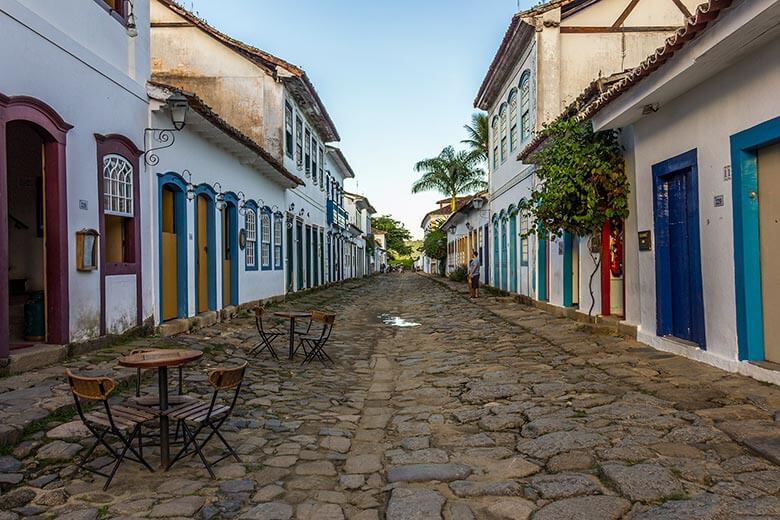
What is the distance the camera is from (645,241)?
25.2 ft

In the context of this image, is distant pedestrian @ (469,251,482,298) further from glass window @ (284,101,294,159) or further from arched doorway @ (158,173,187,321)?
arched doorway @ (158,173,187,321)

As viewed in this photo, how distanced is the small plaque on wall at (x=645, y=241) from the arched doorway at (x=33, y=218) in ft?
22.7

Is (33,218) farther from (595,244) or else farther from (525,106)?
(525,106)

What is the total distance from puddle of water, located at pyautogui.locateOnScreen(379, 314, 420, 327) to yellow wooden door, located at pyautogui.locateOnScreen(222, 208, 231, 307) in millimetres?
3500

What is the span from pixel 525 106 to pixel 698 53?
381 inches

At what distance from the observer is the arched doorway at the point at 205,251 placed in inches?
430

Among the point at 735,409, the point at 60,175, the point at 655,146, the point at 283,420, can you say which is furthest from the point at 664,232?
the point at 60,175

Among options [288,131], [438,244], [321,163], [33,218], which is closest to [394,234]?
[438,244]

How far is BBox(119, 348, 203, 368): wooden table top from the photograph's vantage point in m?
3.86

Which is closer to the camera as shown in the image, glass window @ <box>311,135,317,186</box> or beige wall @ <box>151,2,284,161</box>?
beige wall @ <box>151,2,284,161</box>

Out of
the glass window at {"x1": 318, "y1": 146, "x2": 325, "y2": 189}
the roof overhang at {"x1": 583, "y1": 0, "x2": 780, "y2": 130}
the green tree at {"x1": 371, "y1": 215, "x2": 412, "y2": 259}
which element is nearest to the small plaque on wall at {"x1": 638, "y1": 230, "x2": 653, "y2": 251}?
the roof overhang at {"x1": 583, "y1": 0, "x2": 780, "y2": 130}

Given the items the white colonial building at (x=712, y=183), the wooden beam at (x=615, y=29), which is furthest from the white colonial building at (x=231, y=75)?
the white colonial building at (x=712, y=183)

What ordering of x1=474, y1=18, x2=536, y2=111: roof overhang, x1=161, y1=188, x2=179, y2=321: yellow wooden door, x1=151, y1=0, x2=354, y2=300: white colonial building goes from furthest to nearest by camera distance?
x1=151, y1=0, x2=354, y2=300: white colonial building
x1=474, y1=18, x2=536, y2=111: roof overhang
x1=161, y1=188, x2=179, y2=321: yellow wooden door

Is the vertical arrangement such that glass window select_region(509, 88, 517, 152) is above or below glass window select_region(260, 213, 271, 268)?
above
